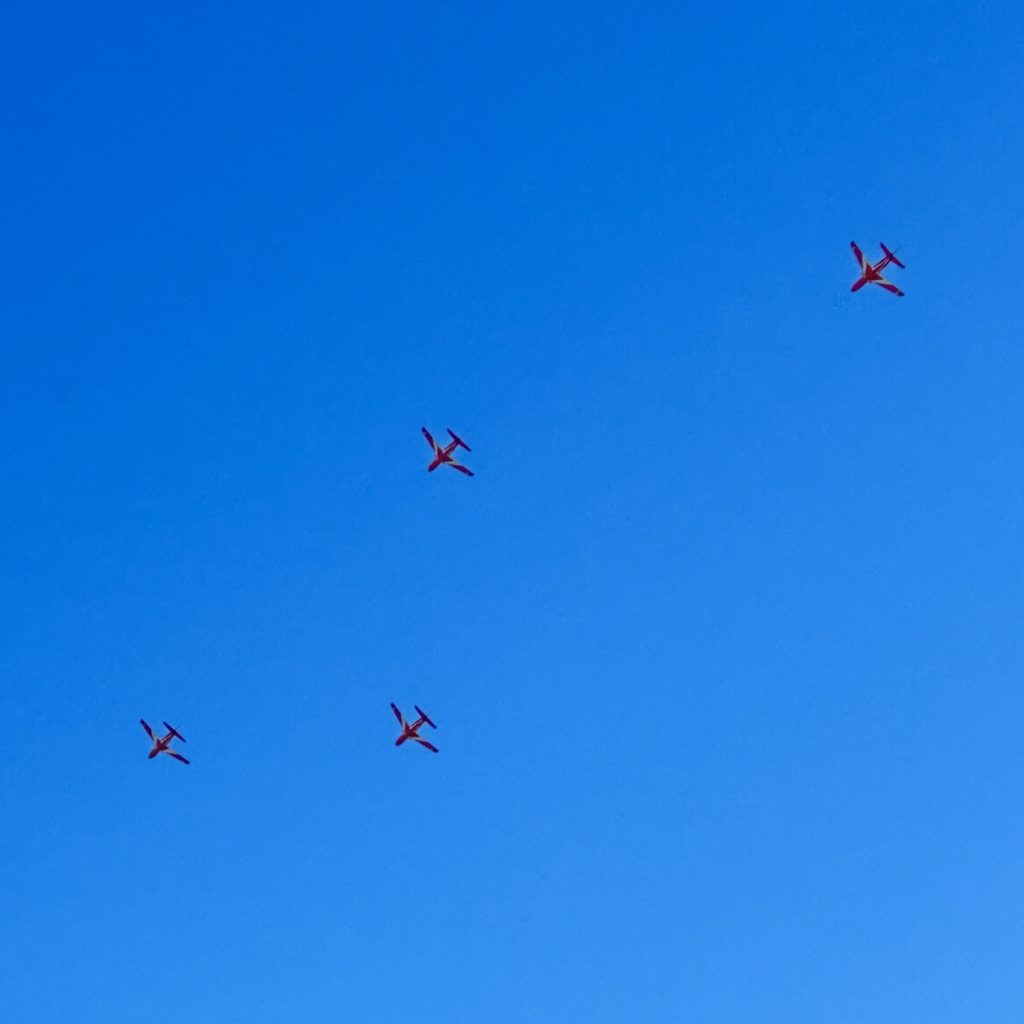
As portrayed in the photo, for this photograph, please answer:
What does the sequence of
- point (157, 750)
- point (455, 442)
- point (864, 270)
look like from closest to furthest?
1. point (864, 270)
2. point (455, 442)
3. point (157, 750)

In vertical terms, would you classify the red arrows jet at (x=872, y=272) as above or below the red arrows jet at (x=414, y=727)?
above

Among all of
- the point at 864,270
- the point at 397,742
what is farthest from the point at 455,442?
the point at 864,270

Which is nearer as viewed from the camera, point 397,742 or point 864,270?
point 864,270

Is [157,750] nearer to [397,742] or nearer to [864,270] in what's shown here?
[397,742]

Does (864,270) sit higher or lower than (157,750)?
higher

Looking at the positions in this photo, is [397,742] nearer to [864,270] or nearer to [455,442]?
[455,442]

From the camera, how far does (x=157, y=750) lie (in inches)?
4668

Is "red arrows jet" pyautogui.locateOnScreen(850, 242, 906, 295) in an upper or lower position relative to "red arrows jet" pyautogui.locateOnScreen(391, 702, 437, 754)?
upper

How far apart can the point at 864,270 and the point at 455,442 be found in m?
34.6

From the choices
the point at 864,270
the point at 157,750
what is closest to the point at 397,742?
the point at 157,750

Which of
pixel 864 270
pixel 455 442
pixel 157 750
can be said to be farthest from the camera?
pixel 157 750

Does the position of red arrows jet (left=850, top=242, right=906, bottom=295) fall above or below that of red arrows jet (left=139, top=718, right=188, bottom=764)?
above

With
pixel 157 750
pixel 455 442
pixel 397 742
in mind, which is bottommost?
pixel 157 750

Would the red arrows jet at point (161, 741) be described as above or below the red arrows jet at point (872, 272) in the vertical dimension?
below
